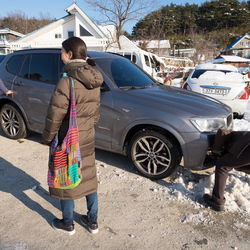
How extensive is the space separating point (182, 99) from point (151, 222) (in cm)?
186

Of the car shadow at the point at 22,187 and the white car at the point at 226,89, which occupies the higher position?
the white car at the point at 226,89

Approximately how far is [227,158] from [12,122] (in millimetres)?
4189

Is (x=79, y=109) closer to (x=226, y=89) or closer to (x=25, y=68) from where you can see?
(x=25, y=68)

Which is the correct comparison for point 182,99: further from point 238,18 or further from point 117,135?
point 238,18

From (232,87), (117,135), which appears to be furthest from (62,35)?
(117,135)

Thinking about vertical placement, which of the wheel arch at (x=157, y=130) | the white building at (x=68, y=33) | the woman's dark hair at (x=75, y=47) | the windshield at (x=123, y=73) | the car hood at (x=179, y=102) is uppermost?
the white building at (x=68, y=33)

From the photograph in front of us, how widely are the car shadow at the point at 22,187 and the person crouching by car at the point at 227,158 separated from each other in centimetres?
193

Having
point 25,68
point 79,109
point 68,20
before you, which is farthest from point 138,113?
point 68,20

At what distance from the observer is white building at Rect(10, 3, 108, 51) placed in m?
23.0

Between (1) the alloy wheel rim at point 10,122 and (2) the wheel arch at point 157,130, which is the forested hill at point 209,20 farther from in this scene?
(2) the wheel arch at point 157,130

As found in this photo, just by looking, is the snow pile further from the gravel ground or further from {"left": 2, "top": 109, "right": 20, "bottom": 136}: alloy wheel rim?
{"left": 2, "top": 109, "right": 20, "bottom": 136}: alloy wheel rim

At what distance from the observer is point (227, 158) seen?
2682 millimetres

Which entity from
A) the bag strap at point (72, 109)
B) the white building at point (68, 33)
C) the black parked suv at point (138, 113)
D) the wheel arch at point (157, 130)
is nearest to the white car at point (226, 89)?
the black parked suv at point (138, 113)

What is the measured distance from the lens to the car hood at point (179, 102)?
10.8 ft
